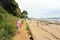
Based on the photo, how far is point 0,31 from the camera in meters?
15.2

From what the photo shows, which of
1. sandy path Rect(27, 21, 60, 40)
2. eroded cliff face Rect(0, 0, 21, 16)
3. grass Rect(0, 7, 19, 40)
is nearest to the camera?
grass Rect(0, 7, 19, 40)

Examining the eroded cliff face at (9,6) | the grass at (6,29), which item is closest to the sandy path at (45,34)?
the grass at (6,29)

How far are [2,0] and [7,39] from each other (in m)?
31.0

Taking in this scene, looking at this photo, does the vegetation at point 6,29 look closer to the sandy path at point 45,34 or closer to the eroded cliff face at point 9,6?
the sandy path at point 45,34

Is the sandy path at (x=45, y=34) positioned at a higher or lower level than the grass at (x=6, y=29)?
lower

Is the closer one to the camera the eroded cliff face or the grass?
the grass

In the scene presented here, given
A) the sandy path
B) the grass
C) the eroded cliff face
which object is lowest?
the sandy path

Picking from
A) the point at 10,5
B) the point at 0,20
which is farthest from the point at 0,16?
the point at 10,5

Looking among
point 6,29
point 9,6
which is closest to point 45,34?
point 6,29

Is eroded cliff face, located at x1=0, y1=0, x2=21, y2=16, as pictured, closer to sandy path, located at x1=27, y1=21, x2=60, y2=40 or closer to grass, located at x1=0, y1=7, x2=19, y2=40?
sandy path, located at x1=27, y1=21, x2=60, y2=40

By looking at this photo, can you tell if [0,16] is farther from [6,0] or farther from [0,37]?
[6,0]

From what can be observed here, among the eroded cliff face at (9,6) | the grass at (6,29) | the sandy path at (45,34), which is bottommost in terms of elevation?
the sandy path at (45,34)

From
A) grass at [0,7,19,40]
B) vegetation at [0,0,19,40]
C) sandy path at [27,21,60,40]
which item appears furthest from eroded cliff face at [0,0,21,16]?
grass at [0,7,19,40]

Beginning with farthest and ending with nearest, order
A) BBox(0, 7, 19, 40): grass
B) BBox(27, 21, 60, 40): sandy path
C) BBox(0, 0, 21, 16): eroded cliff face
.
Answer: BBox(0, 0, 21, 16): eroded cliff face < BBox(27, 21, 60, 40): sandy path < BBox(0, 7, 19, 40): grass
